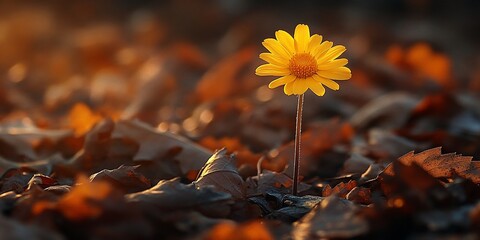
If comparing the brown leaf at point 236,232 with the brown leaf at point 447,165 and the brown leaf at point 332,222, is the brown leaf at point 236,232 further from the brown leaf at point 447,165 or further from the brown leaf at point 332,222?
the brown leaf at point 447,165

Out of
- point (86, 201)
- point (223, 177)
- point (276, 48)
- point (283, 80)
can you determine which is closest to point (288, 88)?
point (283, 80)

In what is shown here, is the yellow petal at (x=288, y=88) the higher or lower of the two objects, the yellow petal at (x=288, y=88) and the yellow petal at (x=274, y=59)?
the lower

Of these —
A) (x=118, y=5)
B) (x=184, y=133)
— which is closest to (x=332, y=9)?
(x=118, y=5)

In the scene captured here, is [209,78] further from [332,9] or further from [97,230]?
[332,9]

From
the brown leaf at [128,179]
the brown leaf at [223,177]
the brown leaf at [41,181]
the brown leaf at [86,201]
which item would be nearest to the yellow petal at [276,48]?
the brown leaf at [223,177]

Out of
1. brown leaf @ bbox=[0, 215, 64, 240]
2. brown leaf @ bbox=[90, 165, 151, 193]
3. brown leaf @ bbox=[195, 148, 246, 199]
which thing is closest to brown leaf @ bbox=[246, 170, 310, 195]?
brown leaf @ bbox=[195, 148, 246, 199]

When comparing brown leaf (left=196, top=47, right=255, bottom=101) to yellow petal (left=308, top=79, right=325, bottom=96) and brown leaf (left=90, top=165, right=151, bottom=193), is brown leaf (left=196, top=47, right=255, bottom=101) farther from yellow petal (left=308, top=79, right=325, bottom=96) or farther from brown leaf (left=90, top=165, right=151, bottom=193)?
yellow petal (left=308, top=79, right=325, bottom=96)
